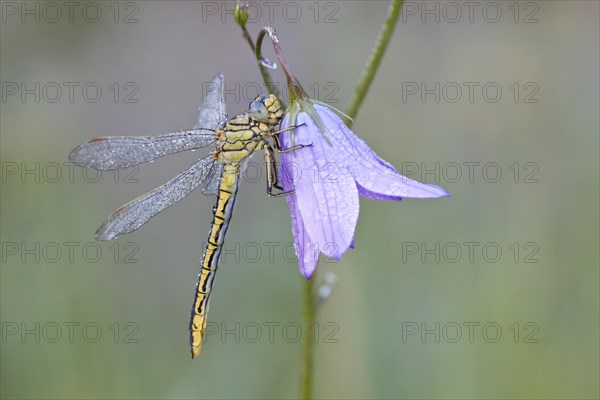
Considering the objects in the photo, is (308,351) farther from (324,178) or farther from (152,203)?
(152,203)

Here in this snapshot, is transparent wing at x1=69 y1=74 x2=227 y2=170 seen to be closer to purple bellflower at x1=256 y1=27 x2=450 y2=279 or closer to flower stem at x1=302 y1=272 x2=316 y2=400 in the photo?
purple bellflower at x1=256 y1=27 x2=450 y2=279

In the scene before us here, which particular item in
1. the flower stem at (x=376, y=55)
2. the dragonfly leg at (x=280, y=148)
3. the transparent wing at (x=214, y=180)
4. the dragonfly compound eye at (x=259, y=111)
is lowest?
the transparent wing at (x=214, y=180)

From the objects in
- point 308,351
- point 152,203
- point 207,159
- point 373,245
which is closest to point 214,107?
point 207,159

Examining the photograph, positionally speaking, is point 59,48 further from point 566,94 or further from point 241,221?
point 566,94


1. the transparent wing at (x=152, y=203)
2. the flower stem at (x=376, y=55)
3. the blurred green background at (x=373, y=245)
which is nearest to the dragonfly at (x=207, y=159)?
the transparent wing at (x=152, y=203)

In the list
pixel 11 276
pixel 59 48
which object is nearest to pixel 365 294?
A: pixel 11 276

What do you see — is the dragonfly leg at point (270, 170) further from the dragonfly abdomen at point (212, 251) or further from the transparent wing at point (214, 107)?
the transparent wing at point (214, 107)
